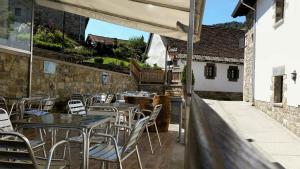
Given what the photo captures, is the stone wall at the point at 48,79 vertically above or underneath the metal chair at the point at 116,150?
A: above

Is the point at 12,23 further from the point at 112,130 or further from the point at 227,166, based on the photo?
the point at 227,166

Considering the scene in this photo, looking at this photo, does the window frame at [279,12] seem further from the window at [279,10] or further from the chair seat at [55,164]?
the chair seat at [55,164]

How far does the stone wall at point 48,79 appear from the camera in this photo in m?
6.93

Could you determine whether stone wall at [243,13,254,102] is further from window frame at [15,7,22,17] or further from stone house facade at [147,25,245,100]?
window frame at [15,7,22,17]

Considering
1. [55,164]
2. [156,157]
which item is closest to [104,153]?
[55,164]

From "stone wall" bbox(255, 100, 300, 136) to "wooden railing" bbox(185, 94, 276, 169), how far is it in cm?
1007

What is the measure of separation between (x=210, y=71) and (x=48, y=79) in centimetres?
1983

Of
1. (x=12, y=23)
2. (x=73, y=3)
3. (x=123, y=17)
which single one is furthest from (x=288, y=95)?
(x=12, y=23)

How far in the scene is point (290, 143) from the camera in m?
9.02

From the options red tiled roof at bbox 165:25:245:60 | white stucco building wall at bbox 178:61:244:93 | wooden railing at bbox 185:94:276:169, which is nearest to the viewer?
wooden railing at bbox 185:94:276:169

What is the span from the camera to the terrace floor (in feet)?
16.2

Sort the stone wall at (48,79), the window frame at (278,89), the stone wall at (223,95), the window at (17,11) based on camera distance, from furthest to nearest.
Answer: the stone wall at (223,95) → the window frame at (278,89) → the window at (17,11) → the stone wall at (48,79)

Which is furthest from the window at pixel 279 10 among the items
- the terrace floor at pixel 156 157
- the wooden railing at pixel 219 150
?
the wooden railing at pixel 219 150

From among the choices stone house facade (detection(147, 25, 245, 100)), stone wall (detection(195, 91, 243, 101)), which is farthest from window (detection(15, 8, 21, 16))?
stone wall (detection(195, 91, 243, 101))
